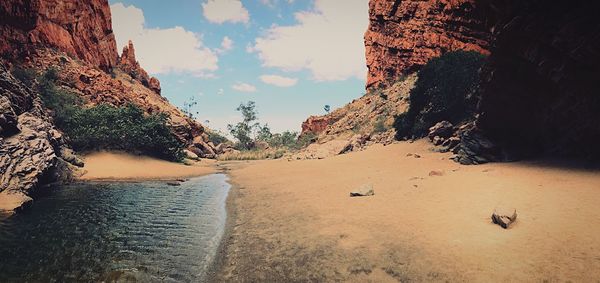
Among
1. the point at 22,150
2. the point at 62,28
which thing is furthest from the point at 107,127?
the point at 62,28

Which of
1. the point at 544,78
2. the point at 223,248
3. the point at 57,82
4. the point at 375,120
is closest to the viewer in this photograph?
the point at 223,248

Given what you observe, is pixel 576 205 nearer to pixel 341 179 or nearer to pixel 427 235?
pixel 427 235

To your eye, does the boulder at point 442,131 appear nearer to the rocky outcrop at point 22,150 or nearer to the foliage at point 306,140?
the rocky outcrop at point 22,150

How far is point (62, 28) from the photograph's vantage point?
5450cm

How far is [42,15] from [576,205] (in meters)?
70.1

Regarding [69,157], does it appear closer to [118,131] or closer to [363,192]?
[118,131]

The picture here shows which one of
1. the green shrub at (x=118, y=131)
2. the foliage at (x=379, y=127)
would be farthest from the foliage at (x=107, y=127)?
the foliage at (x=379, y=127)

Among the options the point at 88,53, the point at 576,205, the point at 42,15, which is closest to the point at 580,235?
the point at 576,205

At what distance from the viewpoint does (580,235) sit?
242 inches

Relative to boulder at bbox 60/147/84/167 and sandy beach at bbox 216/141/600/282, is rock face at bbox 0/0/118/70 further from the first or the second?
sandy beach at bbox 216/141/600/282

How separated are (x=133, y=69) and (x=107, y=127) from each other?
6168cm

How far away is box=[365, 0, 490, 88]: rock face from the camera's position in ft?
157

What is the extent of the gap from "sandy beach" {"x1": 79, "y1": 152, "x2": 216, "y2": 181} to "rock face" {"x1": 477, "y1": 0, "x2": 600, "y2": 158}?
2200 cm

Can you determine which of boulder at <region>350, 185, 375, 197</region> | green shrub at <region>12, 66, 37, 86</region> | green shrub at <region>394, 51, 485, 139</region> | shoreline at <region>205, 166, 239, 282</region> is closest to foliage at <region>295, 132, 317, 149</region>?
green shrub at <region>394, 51, 485, 139</region>
